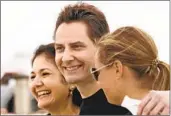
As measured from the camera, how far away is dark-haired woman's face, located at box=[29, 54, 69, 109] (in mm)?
2986

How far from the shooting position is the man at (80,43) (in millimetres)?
2529

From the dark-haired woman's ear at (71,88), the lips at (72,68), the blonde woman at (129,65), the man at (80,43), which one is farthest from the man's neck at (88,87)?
the blonde woman at (129,65)

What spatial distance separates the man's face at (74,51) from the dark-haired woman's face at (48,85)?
1.33ft

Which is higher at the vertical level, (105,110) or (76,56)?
(76,56)

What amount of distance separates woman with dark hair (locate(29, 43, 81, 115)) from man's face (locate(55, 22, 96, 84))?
0.41 meters

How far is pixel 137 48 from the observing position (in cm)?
203

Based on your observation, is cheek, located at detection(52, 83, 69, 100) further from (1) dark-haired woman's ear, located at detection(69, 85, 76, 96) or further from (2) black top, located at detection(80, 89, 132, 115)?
(2) black top, located at detection(80, 89, 132, 115)

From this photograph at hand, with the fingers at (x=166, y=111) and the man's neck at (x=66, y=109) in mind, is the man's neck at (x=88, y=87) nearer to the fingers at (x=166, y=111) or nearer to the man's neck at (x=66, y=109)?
the man's neck at (x=66, y=109)

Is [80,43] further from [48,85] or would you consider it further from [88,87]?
[48,85]

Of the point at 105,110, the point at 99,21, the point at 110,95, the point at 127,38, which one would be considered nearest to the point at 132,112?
the point at 110,95

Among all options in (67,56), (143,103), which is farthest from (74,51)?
(143,103)

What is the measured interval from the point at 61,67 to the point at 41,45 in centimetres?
55

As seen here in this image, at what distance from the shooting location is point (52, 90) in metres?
3.00

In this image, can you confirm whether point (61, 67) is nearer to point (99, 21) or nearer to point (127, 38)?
point (99, 21)
